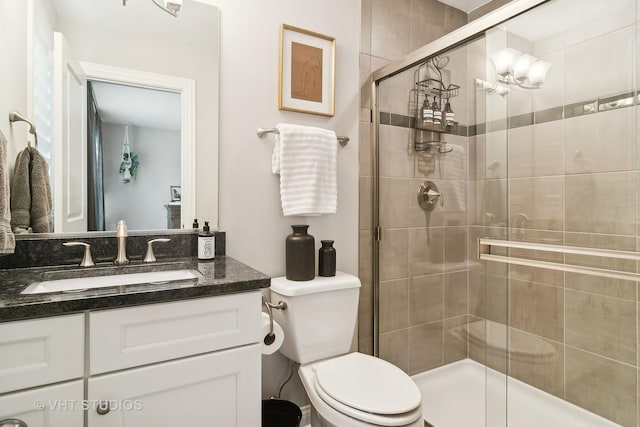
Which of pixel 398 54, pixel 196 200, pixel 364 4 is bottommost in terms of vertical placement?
pixel 196 200

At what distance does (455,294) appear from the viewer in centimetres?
196

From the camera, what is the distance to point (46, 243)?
4.02 feet

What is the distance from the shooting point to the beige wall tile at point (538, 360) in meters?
1.51

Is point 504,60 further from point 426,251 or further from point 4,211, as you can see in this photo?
point 4,211

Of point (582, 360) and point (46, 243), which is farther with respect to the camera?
point (582, 360)

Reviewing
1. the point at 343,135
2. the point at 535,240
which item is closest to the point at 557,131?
the point at 535,240

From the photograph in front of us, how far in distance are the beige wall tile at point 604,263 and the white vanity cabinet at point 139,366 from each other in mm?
1208

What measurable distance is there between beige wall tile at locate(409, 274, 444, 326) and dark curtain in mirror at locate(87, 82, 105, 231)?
1.57m

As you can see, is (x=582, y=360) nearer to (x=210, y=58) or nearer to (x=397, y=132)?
(x=397, y=132)

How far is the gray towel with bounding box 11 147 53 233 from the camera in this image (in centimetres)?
117

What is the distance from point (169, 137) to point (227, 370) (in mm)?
959

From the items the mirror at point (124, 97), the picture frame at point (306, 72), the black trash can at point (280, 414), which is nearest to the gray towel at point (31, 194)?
the mirror at point (124, 97)

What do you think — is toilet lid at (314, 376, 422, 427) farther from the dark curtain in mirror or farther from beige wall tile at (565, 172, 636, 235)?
the dark curtain in mirror

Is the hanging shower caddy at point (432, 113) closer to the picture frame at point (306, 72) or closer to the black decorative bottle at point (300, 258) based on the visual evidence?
the picture frame at point (306, 72)
